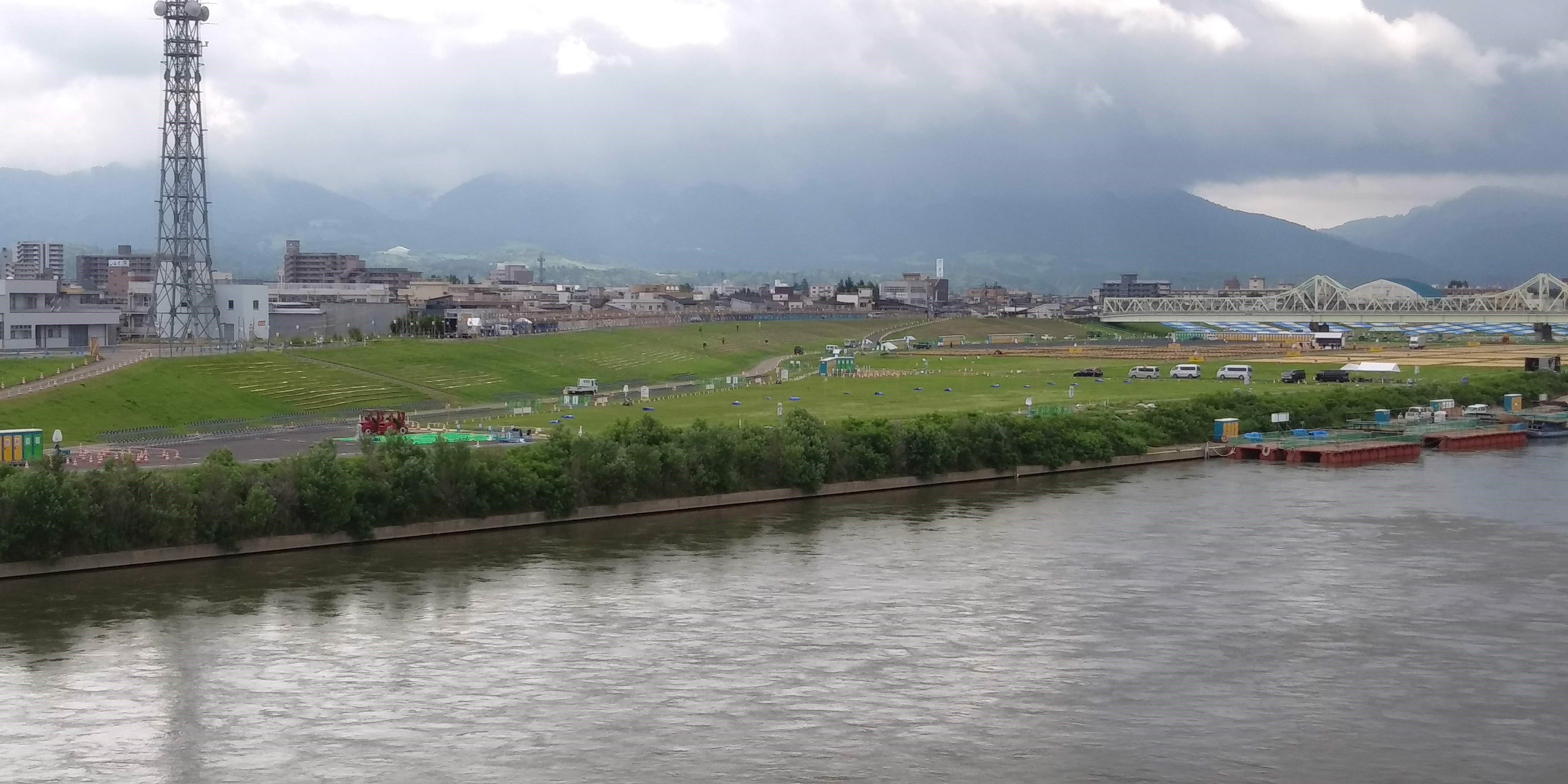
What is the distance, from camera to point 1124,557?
3366 centimetres

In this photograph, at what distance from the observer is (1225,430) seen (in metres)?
55.7

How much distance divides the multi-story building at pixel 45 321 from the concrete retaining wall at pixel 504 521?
34.3 metres

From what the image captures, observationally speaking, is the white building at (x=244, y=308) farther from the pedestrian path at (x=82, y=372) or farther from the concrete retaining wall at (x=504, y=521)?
the concrete retaining wall at (x=504, y=521)

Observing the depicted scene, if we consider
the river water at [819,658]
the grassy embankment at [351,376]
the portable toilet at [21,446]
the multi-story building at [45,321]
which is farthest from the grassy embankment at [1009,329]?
the river water at [819,658]

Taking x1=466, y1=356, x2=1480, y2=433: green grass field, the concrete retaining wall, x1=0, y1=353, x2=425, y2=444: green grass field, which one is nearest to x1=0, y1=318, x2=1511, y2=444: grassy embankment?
x1=0, y1=353, x2=425, y2=444: green grass field

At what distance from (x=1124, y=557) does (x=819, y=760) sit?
1528 cm

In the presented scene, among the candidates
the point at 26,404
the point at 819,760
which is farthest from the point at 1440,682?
the point at 26,404

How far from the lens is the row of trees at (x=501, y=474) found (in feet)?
104

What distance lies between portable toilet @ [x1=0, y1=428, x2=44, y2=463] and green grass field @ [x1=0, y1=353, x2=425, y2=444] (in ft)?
14.2

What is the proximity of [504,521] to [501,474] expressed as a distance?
1.12 m

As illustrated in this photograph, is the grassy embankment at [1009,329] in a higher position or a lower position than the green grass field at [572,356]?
higher

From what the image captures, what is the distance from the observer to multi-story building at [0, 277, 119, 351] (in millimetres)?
64188

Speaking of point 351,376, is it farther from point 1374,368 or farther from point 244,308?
point 1374,368

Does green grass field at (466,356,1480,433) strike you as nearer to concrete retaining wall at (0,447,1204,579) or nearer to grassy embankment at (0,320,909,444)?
concrete retaining wall at (0,447,1204,579)
